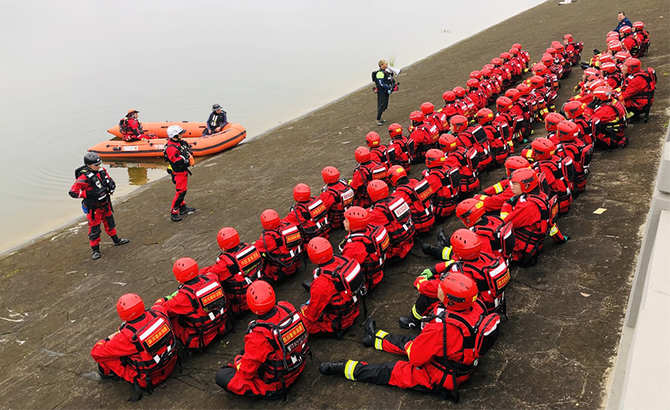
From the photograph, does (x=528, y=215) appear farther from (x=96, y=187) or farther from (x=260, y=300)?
(x=96, y=187)

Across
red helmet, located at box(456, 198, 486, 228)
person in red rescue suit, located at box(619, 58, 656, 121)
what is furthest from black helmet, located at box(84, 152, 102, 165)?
person in red rescue suit, located at box(619, 58, 656, 121)

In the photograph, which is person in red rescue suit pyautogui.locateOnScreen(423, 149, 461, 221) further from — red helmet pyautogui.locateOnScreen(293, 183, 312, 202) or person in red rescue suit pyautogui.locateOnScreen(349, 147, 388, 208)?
red helmet pyautogui.locateOnScreen(293, 183, 312, 202)

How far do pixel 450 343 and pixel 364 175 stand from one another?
4197mm

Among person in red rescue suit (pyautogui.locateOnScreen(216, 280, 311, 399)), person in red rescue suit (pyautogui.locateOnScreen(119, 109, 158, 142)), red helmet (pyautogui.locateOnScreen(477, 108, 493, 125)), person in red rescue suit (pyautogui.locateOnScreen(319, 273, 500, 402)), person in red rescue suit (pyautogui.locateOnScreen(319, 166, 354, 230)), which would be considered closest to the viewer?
person in red rescue suit (pyautogui.locateOnScreen(319, 273, 500, 402))

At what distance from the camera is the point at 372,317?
18.0ft

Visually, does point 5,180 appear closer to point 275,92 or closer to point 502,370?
point 275,92

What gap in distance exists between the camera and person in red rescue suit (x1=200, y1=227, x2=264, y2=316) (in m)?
5.63

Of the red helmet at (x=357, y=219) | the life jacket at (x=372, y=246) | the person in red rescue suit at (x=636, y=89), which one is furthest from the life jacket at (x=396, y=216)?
the person in red rescue suit at (x=636, y=89)

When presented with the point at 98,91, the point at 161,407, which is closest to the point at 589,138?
the point at 161,407

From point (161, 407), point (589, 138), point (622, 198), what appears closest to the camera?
point (161, 407)

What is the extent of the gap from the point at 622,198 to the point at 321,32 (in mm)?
32661

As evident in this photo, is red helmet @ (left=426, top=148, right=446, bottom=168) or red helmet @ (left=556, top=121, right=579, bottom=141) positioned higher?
red helmet @ (left=426, top=148, right=446, bottom=168)

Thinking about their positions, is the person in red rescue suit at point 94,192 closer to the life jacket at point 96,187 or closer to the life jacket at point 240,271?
the life jacket at point 96,187

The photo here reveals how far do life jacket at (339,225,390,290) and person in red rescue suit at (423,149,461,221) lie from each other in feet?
5.57
